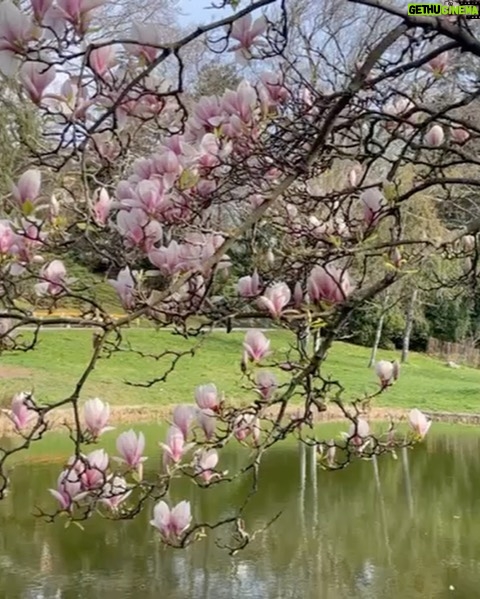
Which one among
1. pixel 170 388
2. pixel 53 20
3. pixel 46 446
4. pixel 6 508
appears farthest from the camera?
pixel 170 388

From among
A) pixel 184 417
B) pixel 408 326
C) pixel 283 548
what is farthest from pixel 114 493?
pixel 408 326

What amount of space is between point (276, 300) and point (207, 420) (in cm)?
25

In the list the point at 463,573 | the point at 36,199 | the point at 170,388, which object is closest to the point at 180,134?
the point at 36,199

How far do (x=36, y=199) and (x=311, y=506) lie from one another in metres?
5.29

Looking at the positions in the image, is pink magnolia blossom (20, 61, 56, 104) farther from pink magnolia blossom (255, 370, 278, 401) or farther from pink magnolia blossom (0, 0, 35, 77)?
pink magnolia blossom (255, 370, 278, 401)

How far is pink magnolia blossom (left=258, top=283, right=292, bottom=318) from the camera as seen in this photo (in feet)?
4.00

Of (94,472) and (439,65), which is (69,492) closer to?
(94,472)

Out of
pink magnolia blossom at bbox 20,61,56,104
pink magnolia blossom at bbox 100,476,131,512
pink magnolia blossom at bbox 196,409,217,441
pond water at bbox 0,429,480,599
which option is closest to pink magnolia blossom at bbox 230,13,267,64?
pink magnolia blossom at bbox 20,61,56,104

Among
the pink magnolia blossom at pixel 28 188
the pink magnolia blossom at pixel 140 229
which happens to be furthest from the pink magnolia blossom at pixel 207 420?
the pink magnolia blossom at pixel 28 188

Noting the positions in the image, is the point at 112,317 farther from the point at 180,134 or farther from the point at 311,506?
the point at 311,506

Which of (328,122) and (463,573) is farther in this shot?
(463,573)

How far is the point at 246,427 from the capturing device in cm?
139

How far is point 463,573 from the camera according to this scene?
4727 mm

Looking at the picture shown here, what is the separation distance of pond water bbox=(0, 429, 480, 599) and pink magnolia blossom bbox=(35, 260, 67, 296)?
3282 millimetres
